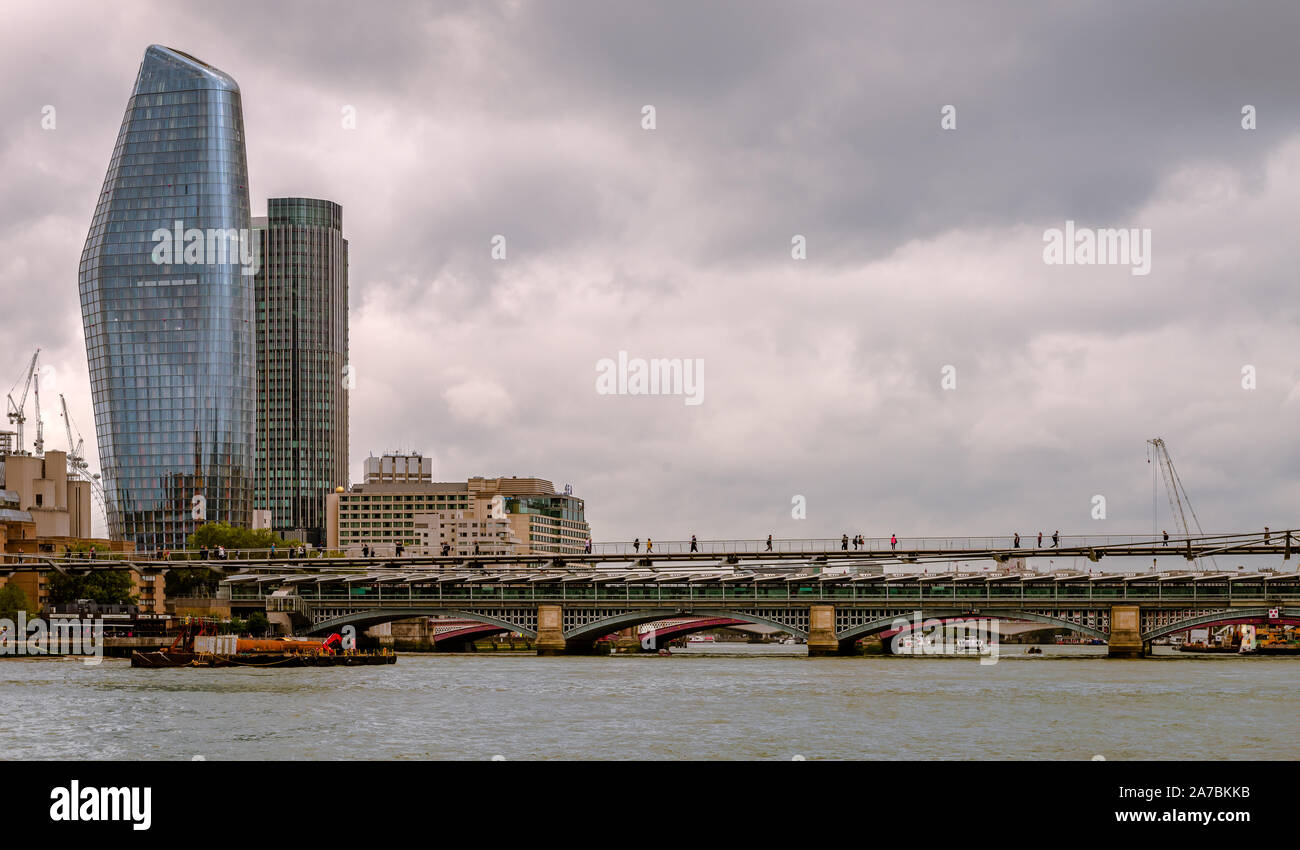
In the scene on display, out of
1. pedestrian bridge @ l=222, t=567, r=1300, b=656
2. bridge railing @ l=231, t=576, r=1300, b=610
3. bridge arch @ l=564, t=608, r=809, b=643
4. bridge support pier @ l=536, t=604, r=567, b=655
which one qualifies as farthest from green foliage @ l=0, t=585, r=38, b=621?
bridge arch @ l=564, t=608, r=809, b=643

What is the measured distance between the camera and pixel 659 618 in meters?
160

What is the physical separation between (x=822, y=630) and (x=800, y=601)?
3803 mm

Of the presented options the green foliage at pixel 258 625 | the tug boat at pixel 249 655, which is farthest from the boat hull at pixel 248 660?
the green foliage at pixel 258 625

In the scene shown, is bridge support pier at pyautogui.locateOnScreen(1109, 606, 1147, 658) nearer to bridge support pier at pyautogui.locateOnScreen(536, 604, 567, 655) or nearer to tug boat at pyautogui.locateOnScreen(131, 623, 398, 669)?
bridge support pier at pyautogui.locateOnScreen(536, 604, 567, 655)

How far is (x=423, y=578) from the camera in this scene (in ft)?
566

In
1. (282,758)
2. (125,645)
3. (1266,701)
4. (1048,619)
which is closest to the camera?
(282,758)

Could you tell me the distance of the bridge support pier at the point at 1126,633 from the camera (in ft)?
508

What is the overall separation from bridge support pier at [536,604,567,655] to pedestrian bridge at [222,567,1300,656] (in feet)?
0.35

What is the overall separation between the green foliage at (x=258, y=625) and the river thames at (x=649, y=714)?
4178 cm

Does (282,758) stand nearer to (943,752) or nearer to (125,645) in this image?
(943,752)
